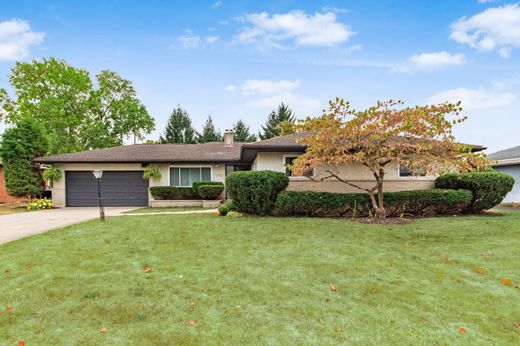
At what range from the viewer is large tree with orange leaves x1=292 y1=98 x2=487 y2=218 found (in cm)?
812

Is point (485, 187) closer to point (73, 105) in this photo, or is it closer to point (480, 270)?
point (480, 270)

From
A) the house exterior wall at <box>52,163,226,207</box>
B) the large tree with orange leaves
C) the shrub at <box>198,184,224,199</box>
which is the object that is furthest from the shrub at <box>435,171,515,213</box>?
the house exterior wall at <box>52,163,226,207</box>

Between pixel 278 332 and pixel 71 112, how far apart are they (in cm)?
3229

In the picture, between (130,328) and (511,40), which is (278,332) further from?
(511,40)

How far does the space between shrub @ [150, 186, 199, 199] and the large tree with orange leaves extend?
27.0ft

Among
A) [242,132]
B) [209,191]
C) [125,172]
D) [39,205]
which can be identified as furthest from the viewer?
[242,132]

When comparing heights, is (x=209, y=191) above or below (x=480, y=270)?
above

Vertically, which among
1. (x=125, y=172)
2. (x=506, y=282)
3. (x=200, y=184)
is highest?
(x=125, y=172)

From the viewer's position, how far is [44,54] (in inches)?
1056

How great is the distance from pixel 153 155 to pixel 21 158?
269 inches

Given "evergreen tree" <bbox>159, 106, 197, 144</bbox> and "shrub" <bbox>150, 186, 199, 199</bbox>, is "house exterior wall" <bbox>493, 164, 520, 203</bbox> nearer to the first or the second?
"shrub" <bbox>150, 186, 199, 199</bbox>

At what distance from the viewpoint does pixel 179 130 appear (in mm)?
38875

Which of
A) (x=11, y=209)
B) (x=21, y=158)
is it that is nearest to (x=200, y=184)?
(x=11, y=209)

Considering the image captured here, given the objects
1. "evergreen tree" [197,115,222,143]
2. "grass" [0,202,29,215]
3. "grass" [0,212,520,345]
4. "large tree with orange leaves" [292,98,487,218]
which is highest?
"evergreen tree" [197,115,222,143]
